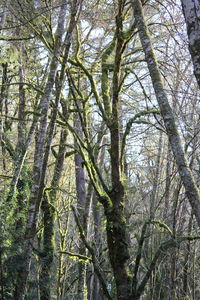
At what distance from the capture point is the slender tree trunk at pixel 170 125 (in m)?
3.01

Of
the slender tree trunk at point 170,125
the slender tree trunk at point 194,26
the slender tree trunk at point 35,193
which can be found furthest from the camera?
the slender tree trunk at point 35,193

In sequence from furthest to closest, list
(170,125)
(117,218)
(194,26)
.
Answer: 1. (117,218)
2. (170,125)
3. (194,26)

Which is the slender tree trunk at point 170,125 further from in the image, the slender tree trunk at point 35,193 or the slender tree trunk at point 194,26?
the slender tree trunk at point 35,193

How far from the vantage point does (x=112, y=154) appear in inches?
237

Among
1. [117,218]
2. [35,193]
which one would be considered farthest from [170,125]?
[35,193]

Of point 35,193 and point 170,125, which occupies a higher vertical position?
point 35,193

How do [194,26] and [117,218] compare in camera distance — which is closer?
[194,26]

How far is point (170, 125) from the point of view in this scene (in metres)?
3.42

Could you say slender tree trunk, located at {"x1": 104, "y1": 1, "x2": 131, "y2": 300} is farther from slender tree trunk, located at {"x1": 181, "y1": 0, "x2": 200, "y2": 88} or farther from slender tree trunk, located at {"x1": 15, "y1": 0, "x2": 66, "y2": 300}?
slender tree trunk, located at {"x1": 181, "y1": 0, "x2": 200, "y2": 88}

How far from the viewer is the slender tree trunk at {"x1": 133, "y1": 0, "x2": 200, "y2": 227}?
301 centimetres

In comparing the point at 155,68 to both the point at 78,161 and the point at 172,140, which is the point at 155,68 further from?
the point at 78,161

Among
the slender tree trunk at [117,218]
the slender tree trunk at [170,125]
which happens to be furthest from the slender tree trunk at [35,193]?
the slender tree trunk at [170,125]

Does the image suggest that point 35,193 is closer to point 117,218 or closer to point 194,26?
point 117,218

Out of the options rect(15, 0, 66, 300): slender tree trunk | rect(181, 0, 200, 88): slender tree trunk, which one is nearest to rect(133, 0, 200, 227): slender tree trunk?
rect(181, 0, 200, 88): slender tree trunk
